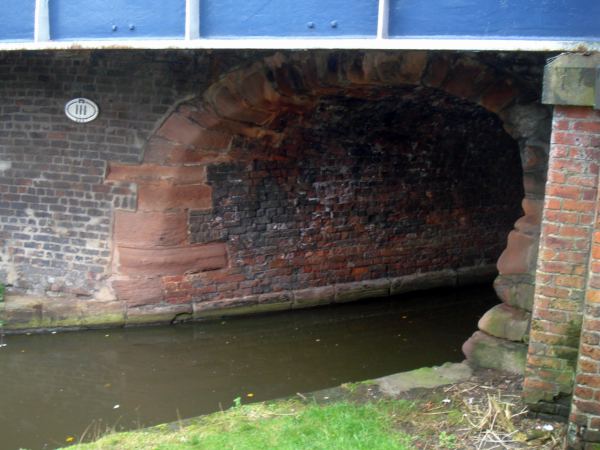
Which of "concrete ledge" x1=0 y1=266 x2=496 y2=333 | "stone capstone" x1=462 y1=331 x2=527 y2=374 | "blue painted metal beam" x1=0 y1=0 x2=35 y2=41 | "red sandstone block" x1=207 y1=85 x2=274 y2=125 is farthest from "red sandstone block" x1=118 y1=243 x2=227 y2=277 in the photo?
"stone capstone" x1=462 y1=331 x2=527 y2=374

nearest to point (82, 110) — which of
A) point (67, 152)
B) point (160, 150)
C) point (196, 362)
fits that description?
point (67, 152)

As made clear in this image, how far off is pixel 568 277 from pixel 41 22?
4.57m

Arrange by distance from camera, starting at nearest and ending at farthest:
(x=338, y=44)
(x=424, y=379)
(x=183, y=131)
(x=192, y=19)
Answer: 1. (x=338, y=44)
2. (x=424, y=379)
3. (x=192, y=19)
4. (x=183, y=131)

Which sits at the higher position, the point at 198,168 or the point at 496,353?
the point at 198,168

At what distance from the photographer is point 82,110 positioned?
837 cm

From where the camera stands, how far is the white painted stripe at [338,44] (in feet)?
15.0

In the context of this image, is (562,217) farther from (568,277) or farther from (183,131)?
(183,131)

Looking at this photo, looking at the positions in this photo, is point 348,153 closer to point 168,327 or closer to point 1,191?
point 168,327

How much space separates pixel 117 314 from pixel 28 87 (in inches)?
107

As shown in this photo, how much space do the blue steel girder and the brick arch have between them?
1443 millimetres

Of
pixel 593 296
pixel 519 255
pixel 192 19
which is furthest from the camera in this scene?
pixel 519 255

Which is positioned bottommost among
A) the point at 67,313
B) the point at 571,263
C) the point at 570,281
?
the point at 67,313

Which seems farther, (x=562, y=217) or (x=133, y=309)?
(x=133, y=309)

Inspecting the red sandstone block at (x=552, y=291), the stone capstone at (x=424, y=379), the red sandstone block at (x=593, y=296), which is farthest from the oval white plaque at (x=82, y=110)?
the red sandstone block at (x=593, y=296)
